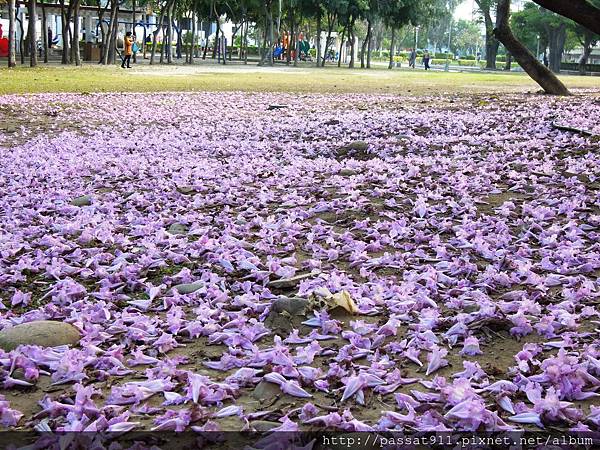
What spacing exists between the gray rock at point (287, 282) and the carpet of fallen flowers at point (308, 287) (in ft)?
0.04

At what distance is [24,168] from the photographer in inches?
321

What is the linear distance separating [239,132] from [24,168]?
4586 millimetres

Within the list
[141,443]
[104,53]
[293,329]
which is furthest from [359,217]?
[104,53]

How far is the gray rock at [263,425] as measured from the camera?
2576 mm

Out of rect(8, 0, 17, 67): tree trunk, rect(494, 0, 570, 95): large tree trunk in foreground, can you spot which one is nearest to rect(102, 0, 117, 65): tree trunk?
rect(8, 0, 17, 67): tree trunk

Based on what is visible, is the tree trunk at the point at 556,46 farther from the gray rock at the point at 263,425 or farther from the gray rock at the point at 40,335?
the gray rock at the point at 263,425

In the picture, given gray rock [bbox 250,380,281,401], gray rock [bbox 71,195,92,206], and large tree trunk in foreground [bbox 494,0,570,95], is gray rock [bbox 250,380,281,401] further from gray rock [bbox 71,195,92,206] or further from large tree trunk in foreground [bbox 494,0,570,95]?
large tree trunk in foreground [bbox 494,0,570,95]

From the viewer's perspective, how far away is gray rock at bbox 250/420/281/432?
2.58 metres

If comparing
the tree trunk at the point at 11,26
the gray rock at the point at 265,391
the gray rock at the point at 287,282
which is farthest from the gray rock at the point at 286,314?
the tree trunk at the point at 11,26

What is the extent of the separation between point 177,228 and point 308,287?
1.95m

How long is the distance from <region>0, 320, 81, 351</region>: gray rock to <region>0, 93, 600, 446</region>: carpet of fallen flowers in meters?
0.07

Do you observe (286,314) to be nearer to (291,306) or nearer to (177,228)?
(291,306)

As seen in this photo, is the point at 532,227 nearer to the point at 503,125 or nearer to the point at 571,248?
the point at 571,248

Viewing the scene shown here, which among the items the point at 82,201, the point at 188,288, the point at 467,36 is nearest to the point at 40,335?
the point at 188,288
